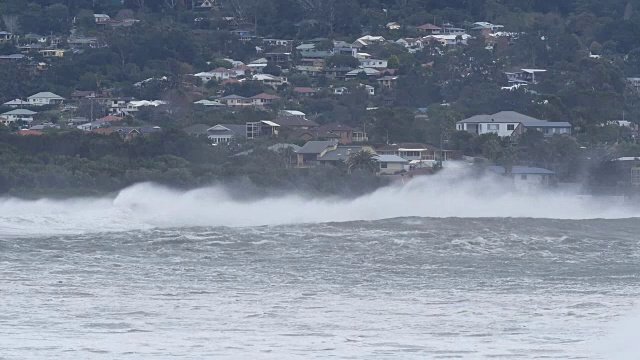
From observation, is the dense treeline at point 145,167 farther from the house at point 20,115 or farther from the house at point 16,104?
the house at point 16,104

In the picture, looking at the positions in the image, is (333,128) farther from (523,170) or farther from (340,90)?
(340,90)

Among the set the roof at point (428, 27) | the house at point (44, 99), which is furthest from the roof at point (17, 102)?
the roof at point (428, 27)

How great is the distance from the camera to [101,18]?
3300 inches

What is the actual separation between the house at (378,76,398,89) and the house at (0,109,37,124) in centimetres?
1465

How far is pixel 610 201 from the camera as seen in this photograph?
40.2 m

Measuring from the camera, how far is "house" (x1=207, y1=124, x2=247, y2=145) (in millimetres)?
49575

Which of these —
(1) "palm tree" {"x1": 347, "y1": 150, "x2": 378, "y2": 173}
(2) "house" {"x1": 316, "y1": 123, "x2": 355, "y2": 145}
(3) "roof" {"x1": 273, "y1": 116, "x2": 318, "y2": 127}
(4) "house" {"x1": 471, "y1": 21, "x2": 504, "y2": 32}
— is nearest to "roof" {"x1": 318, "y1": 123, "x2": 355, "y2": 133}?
(2) "house" {"x1": 316, "y1": 123, "x2": 355, "y2": 145}

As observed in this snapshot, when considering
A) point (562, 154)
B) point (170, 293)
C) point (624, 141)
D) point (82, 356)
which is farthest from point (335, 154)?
point (82, 356)

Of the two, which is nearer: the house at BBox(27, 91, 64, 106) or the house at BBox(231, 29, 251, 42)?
the house at BBox(27, 91, 64, 106)

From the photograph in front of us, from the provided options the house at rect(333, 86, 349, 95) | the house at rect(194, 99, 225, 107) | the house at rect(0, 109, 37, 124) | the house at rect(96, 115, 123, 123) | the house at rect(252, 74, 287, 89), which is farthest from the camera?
the house at rect(252, 74, 287, 89)

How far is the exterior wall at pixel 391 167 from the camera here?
44997 mm

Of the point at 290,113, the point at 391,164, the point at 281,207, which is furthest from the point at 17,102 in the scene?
the point at 281,207

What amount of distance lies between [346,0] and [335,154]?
1361 inches

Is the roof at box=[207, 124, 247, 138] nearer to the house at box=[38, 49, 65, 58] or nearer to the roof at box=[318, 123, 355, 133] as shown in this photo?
the roof at box=[318, 123, 355, 133]
